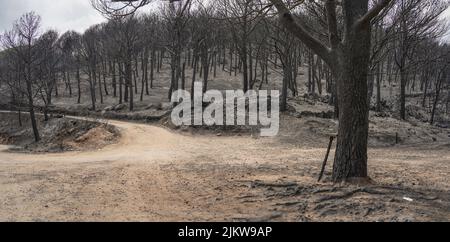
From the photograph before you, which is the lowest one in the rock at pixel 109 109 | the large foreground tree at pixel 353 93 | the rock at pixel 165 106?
the rock at pixel 109 109

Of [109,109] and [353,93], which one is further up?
[353,93]

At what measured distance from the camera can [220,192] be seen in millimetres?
8969

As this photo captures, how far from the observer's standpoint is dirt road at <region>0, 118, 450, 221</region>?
7.14 m

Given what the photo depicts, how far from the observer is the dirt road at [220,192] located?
7145mm

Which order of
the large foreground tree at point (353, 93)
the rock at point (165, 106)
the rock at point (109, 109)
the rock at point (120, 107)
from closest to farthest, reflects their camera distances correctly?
the large foreground tree at point (353, 93) → the rock at point (165, 106) → the rock at point (120, 107) → the rock at point (109, 109)

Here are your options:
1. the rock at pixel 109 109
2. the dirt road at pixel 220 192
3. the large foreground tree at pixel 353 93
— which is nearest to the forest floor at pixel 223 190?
the dirt road at pixel 220 192

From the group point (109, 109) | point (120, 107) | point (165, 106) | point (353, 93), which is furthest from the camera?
point (109, 109)

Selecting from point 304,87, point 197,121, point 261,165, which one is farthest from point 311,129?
point 304,87

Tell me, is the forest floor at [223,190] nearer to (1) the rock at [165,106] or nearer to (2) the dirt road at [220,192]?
(2) the dirt road at [220,192]

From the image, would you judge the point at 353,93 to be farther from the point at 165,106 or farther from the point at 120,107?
the point at 120,107

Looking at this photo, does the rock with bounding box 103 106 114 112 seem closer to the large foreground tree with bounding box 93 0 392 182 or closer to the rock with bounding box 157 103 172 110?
the rock with bounding box 157 103 172 110

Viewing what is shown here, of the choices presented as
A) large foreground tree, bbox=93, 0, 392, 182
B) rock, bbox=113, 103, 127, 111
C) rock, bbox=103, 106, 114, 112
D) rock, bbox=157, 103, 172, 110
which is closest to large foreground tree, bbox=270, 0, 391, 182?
large foreground tree, bbox=93, 0, 392, 182

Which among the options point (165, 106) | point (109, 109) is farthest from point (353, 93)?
point (109, 109)
